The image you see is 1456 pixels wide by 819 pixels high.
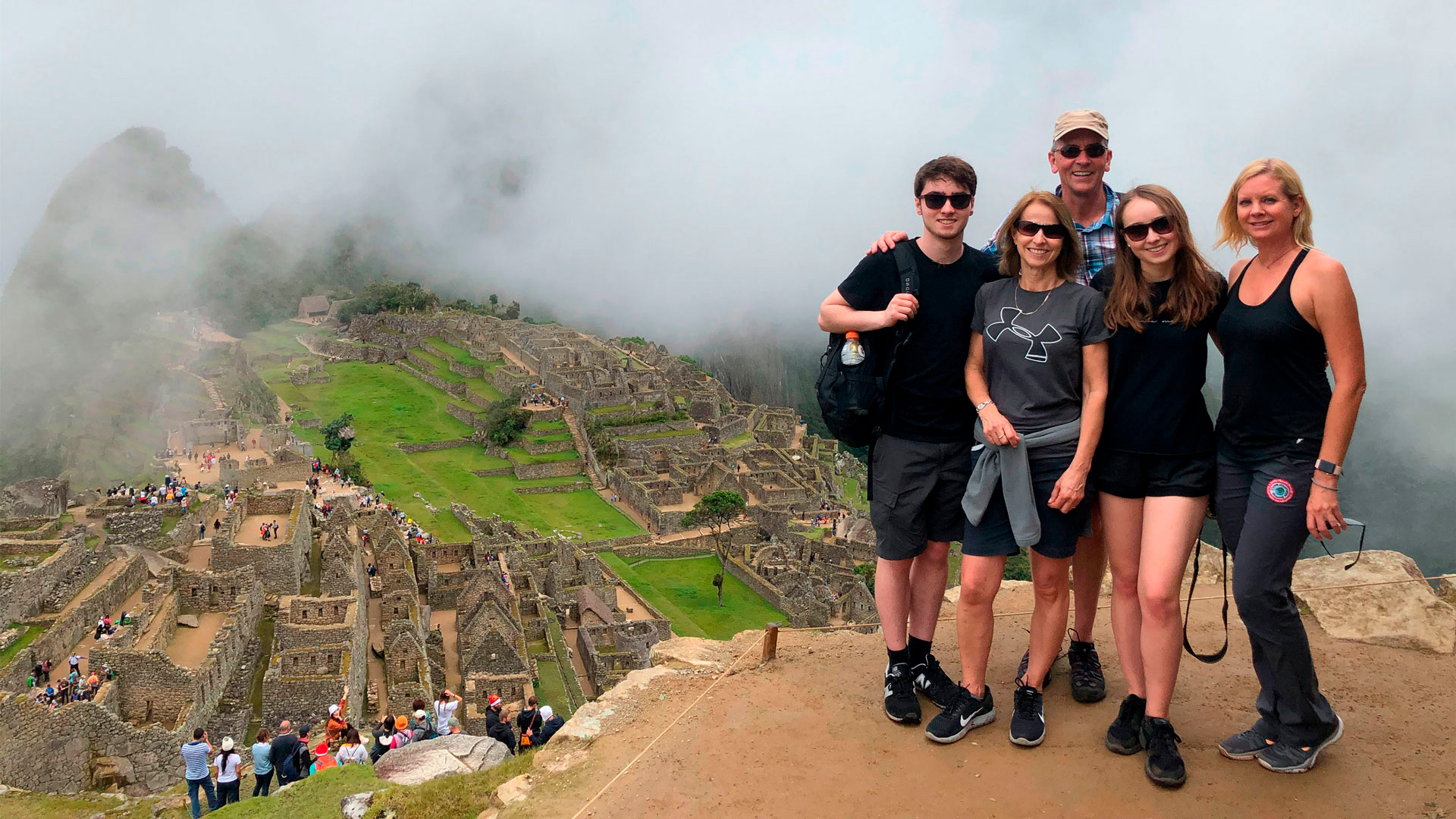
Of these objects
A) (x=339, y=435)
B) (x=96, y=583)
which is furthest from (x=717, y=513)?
(x=96, y=583)

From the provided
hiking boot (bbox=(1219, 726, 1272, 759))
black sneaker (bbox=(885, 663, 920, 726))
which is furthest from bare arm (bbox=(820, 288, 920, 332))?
hiking boot (bbox=(1219, 726, 1272, 759))

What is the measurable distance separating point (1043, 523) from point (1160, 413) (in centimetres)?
82

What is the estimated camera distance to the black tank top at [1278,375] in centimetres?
462

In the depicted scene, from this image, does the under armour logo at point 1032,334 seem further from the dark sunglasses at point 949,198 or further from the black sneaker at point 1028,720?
the black sneaker at point 1028,720

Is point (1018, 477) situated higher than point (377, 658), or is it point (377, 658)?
point (1018, 477)

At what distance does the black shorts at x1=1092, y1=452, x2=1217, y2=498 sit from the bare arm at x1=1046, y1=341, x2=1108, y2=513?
131 mm

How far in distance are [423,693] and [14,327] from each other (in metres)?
41.6

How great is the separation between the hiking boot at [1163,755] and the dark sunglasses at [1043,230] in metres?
2.52

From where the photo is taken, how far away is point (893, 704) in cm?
568

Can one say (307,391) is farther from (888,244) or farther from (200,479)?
(888,244)

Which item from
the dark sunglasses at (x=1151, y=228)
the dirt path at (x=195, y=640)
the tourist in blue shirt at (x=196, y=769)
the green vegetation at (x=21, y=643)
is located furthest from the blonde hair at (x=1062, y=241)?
the green vegetation at (x=21, y=643)

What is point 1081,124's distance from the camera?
550 centimetres

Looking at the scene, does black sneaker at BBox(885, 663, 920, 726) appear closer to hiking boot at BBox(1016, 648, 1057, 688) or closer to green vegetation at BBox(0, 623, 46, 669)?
hiking boot at BBox(1016, 648, 1057, 688)

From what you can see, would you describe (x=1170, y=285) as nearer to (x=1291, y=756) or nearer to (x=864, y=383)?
(x=864, y=383)
